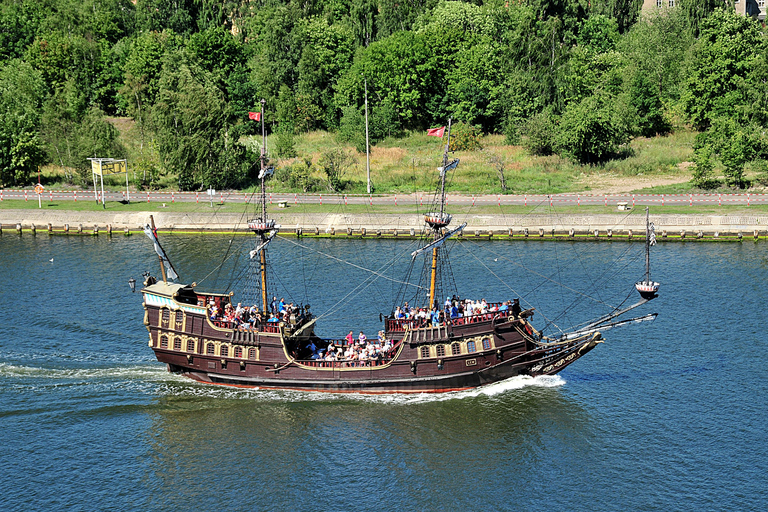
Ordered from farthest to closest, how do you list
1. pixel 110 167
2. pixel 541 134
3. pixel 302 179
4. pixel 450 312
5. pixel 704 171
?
pixel 541 134 < pixel 302 179 < pixel 110 167 < pixel 704 171 < pixel 450 312

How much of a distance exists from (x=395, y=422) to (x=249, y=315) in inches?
467

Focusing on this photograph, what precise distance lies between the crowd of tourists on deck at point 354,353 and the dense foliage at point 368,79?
5710 centimetres

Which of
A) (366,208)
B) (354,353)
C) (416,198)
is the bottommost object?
(354,353)

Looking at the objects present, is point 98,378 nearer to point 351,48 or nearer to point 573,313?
point 573,313

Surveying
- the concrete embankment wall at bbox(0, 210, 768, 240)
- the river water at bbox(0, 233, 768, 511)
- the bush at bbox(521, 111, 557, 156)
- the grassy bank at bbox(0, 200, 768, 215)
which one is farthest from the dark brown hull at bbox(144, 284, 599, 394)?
the bush at bbox(521, 111, 557, 156)

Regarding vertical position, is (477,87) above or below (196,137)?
above

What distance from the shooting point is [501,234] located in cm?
9050

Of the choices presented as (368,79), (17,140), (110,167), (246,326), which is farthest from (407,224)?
(17,140)

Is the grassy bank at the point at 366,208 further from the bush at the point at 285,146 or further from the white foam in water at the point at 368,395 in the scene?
the white foam in water at the point at 368,395

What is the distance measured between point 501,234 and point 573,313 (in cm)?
2591

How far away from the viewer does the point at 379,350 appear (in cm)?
5422

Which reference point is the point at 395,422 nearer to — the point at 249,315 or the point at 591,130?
the point at 249,315

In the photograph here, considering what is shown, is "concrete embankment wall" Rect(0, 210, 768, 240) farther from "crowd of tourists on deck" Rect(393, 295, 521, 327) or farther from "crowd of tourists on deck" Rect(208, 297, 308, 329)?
"crowd of tourists on deck" Rect(208, 297, 308, 329)

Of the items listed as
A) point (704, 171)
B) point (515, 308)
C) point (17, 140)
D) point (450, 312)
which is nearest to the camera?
point (515, 308)
